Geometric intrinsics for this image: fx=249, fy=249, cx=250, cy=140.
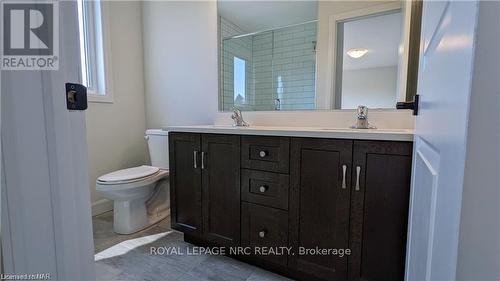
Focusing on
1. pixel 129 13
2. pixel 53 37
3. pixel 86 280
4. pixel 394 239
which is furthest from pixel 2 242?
pixel 129 13

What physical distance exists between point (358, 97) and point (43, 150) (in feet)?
5.29

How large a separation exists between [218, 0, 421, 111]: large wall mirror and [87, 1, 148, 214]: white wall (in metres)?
1.02

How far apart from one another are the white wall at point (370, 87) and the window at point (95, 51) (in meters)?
2.09

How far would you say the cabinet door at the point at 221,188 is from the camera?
1.52 metres

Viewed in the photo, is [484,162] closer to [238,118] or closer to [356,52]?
[356,52]

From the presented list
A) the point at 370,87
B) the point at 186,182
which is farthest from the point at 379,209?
the point at 186,182

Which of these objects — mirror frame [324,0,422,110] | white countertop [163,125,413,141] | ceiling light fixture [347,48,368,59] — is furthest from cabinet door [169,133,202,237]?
mirror frame [324,0,422,110]

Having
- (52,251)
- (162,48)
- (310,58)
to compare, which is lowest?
(52,251)

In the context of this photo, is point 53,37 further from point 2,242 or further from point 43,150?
point 2,242

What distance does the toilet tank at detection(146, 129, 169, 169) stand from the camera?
7.27ft

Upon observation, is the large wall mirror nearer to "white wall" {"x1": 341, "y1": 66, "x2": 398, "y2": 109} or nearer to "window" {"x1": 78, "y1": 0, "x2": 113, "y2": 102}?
"white wall" {"x1": 341, "y1": 66, "x2": 398, "y2": 109}

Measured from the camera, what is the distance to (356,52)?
164 cm

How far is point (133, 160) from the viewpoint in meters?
2.63

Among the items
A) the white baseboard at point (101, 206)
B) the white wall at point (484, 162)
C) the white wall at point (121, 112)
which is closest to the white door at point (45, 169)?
the white wall at point (484, 162)
